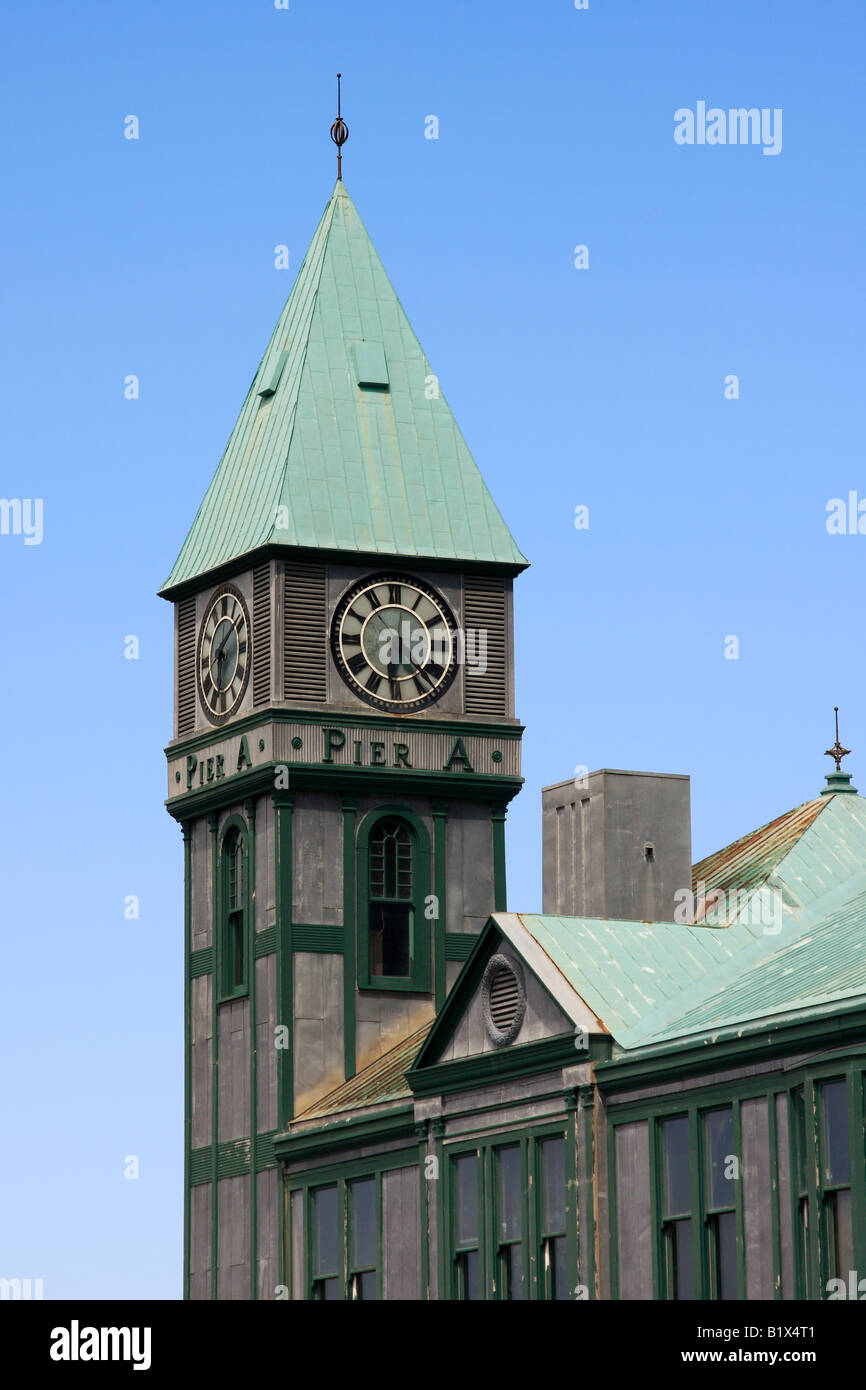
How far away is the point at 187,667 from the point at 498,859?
27.4 ft

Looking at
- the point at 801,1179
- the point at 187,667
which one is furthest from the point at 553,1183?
the point at 187,667

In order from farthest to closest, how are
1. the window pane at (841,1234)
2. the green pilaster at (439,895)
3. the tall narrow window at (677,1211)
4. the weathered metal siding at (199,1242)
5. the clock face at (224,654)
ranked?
1. the weathered metal siding at (199,1242)
2. the clock face at (224,654)
3. the green pilaster at (439,895)
4. the tall narrow window at (677,1211)
5. the window pane at (841,1234)

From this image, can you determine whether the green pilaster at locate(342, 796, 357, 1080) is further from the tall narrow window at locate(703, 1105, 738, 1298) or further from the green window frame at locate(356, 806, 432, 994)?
the tall narrow window at locate(703, 1105, 738, 1298)

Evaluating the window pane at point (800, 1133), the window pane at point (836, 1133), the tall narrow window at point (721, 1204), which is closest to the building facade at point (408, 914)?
the tall narrow window at point (721, 1204)

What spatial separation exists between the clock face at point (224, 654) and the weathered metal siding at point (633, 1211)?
1827cm

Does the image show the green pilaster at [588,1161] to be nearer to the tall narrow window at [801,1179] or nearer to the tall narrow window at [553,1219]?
the tall narrow window at [553,1219]

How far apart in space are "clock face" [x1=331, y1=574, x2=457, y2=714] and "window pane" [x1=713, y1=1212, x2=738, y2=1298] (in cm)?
1992

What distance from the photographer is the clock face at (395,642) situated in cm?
6938

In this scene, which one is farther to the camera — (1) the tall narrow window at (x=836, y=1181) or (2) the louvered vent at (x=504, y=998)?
(2) the louvered vent at (x=504, y=998)

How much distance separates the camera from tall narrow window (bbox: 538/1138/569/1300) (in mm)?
56406

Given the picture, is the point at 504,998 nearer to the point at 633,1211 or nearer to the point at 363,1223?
the point at 633,1211

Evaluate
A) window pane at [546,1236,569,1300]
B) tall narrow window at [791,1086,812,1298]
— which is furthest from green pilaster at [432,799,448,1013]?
tall narrow window at [791,1086,812,1298]
